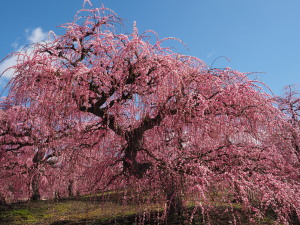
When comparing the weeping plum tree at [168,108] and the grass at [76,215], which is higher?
the weeping plum tree at [168,108]

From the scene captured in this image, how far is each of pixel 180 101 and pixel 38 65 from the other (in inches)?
107

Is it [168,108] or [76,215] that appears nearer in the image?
[168,108]

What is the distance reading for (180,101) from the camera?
14.5ft

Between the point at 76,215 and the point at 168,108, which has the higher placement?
the point at 168,108

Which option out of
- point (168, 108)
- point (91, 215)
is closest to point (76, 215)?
point (91, 215)

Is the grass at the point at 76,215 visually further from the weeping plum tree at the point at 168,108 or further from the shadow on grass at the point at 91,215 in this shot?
the weeping plum tree at the point at 168,108

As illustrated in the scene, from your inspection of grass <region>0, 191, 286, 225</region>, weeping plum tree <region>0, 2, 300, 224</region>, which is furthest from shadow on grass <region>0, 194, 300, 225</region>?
weeping plum tree <region>0, 2, 300, 224</region>

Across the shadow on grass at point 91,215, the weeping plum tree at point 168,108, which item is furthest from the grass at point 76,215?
the weeping plum tree at point 168,108

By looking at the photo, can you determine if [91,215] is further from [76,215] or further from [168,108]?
[168,108]

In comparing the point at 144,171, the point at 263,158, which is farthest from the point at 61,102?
the point at 263,158

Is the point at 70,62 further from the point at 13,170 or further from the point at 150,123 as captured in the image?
the point at 13,170

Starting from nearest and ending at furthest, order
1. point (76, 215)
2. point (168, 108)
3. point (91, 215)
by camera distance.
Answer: point (168, 108) < point (91, 215) < point (76, 215)

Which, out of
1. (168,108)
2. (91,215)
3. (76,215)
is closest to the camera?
(168,108)

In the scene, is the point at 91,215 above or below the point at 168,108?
below
